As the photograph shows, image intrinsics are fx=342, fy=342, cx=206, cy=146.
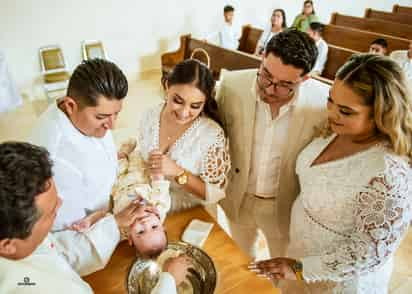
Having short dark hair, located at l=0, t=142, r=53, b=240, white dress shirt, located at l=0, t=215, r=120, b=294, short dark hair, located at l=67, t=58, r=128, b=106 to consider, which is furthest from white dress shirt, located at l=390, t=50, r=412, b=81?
short dark hair, located at l=0, t=142, r=53, b=240

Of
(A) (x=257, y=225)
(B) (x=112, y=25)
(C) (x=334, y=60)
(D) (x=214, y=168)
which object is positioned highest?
(B) (x=112, y=25)

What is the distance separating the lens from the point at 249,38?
600 centimetres

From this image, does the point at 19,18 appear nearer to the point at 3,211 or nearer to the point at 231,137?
the point at 231,137

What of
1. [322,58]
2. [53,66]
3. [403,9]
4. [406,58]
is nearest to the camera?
[406,58]

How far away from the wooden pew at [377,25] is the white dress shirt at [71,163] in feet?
20.6

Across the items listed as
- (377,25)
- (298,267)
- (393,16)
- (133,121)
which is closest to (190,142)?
(298,267)

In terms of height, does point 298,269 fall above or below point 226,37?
below

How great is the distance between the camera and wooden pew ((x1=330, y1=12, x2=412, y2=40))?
608 cm

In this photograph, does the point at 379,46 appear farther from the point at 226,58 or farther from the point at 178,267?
the point at 178,267

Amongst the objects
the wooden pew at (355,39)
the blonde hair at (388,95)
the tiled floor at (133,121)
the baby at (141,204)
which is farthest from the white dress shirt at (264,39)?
the blonde hair at (388,95)

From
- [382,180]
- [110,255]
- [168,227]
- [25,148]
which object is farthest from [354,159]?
[25,148]

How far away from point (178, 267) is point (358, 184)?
2.60ft

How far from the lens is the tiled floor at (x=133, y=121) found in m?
2.76

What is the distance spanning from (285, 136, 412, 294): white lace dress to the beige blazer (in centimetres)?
10
